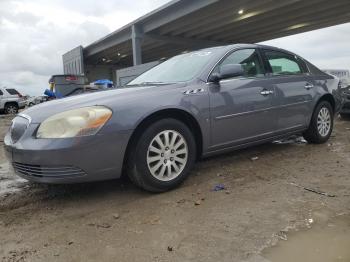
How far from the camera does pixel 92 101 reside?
3471 millimetres

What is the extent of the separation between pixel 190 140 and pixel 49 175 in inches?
54.0

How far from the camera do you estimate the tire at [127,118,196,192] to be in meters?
3.46

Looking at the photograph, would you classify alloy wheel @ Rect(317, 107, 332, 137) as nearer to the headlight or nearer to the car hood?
the car hood

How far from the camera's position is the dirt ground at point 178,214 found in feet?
8.41

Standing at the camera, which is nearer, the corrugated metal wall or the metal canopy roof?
the metal canopy roof

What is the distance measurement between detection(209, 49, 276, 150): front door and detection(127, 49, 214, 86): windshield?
0.23 metres

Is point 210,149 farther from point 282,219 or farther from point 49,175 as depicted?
point 49,175

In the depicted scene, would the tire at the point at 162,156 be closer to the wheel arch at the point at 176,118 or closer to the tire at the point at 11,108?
the wheel arch at the point at 176,118

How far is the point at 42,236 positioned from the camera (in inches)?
112

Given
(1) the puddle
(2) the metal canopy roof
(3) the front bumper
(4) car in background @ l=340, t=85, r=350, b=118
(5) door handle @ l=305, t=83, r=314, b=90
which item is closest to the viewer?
(1) the puddle

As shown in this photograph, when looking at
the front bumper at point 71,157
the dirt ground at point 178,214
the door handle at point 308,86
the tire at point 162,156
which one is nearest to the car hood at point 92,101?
the front bumper at point 71,157

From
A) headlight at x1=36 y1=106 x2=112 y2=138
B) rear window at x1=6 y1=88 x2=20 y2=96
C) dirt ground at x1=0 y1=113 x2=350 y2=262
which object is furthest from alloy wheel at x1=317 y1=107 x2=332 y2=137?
rear window at x1=6 y1=88 x2=20 y2=96

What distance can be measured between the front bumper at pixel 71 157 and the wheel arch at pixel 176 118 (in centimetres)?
11

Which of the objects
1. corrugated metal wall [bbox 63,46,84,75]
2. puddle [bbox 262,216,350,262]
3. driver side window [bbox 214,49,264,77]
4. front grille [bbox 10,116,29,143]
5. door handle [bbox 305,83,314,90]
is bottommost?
puddle [bbox 262,216,350,262]
